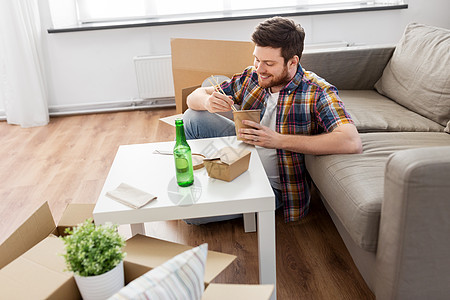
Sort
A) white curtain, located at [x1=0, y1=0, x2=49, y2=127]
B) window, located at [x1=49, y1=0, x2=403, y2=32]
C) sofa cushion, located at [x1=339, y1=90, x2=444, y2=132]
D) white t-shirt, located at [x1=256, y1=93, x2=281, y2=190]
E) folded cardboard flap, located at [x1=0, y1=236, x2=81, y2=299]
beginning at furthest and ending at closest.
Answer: window, located at [x1=49, y1=0, x2=403, y2=32]
white curtain, located at [x1=0, y1=0, x2=49, y2=127]
sofa cushion, located at [x1=339, y1=90, x2=444, y2=132]
white t-shirt, located at [x1=256, y1=93, x2=281, y2=190]
folded cardboard flap, located at [x1=0, y1=236, x2=81, y2=299]

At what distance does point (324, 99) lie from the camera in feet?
5.59

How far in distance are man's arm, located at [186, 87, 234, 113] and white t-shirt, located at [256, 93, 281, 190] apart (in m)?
0.18

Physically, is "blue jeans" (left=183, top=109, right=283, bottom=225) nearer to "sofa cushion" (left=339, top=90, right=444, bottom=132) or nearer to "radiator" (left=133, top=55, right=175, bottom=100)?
"sofa cushion" (left=339, top=90, right=444, bottom=132)

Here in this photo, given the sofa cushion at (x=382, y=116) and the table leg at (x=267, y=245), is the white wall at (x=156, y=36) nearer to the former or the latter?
the sofa cushion at (x=382, y=116)

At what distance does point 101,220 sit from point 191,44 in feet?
5.06

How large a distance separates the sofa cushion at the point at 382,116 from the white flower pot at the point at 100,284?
4.62 feet

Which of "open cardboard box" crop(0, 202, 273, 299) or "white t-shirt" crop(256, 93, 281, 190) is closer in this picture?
"open cardboard box" crop(0, 202, 273, 299)

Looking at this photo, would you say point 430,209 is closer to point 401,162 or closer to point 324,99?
point 401,162

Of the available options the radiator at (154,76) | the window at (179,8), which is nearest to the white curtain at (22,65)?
the window at (179,8)

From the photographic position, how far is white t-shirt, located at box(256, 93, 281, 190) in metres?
1.83

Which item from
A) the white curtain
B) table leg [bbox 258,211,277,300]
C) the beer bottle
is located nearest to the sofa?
table leg [bbox 258,211,277,300]

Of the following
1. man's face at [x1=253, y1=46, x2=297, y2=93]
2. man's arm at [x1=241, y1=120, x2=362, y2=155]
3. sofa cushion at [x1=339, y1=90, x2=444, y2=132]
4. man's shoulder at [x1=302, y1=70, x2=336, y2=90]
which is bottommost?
A: sofa cushion at [x1=339, y1=90, x2=444, y2=132]

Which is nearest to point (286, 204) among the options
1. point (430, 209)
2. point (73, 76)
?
point (430, 209)

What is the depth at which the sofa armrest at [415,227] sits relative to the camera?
42.4 inches
